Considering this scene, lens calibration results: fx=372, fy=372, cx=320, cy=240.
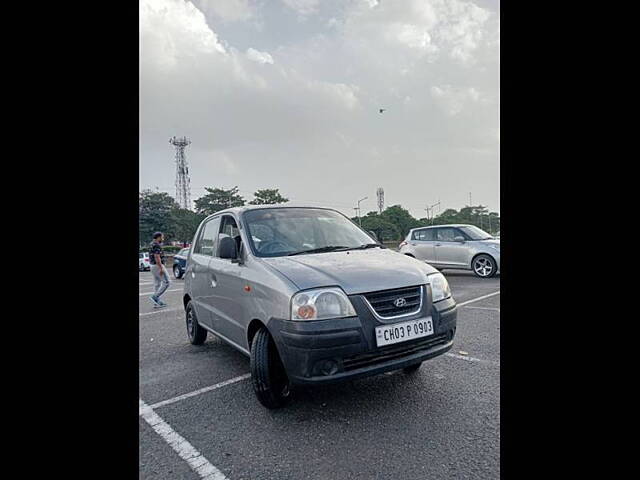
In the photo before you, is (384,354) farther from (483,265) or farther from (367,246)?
(483,265)

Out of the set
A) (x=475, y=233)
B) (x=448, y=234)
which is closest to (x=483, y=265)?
(x=475, y=233)

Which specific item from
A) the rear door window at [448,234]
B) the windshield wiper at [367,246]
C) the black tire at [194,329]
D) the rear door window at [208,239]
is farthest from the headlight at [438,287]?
the rear door window at [448,234]

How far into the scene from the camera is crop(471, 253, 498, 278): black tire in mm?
9664

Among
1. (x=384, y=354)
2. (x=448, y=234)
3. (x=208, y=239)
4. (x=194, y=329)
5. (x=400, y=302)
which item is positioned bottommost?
(x=194, y=329)

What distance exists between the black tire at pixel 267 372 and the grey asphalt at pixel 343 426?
114 millimetres

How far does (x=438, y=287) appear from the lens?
117 inches

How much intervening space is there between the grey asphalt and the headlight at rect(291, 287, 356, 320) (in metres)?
0.78

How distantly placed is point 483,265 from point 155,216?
4033 cm

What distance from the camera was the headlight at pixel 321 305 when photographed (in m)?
2.48
